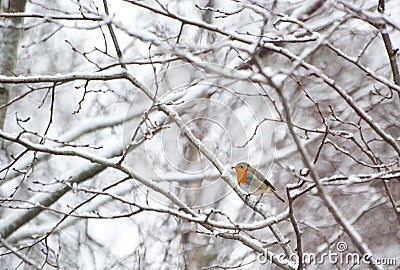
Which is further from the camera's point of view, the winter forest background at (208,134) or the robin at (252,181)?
the robin at (252,181)

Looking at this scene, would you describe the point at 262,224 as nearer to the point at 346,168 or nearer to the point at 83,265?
the point at 346,168

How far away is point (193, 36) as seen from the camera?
735cm

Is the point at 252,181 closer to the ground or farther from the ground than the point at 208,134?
closer to the ground

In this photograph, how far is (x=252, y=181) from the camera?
3529mm

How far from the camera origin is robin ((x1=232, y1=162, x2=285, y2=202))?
11.3ft

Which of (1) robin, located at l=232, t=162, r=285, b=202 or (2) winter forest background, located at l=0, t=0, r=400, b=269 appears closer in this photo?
(2) winter forest background, located at l=0, t=0, r=400, b=269

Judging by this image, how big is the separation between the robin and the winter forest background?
0.19ft

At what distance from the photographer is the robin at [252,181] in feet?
11.3

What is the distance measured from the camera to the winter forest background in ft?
8.19

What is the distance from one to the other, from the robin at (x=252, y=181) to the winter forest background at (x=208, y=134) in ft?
0.19

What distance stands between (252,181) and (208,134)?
332 millimetres

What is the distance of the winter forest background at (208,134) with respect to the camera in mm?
2495

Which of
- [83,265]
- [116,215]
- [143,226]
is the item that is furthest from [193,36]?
[116,215]

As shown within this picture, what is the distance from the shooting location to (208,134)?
139 inches
